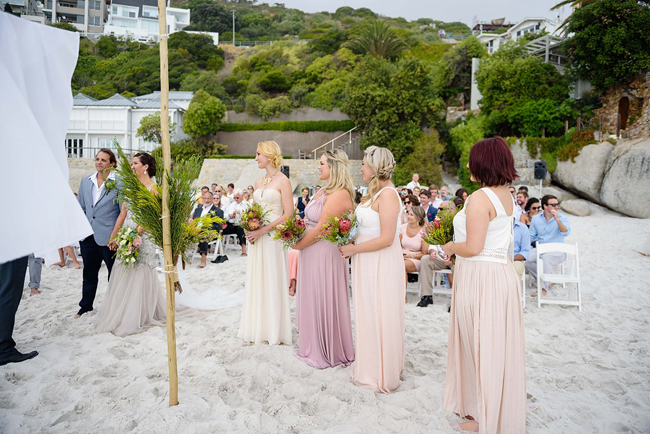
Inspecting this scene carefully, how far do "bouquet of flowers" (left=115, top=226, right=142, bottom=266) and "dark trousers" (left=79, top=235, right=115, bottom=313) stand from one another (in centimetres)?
56

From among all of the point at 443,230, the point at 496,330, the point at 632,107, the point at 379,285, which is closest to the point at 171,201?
the point at 379,285

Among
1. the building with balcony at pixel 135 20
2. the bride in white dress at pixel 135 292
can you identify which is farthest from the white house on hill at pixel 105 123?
the building with balcony at pixel 135 20

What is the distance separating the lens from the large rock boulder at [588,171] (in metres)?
18.9

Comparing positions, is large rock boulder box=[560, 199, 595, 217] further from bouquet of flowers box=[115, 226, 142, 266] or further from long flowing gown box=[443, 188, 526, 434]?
bouquet of flowers box=[115, 226, 142, 266]

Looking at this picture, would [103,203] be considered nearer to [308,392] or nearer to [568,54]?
[308,392]

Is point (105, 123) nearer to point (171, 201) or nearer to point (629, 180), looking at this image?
point (629, 180)

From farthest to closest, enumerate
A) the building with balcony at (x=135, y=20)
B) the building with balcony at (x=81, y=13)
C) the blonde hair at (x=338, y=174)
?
the building with balcony at (x=135, y=20), the building with balcony at (x=81, y=13), the blonde hair at (x=338, y=174)

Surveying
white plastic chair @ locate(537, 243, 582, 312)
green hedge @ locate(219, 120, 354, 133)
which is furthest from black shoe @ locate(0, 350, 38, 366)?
green hedge @ locate(219, 120, 354, 133)

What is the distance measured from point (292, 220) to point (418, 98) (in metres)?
23.1

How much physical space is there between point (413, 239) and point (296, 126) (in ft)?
94.4

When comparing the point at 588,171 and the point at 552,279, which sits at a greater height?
the point at 588,171

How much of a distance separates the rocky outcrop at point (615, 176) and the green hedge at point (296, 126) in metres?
17.8

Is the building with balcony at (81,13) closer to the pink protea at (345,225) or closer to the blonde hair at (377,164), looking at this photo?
the blonde hair at (377,164)

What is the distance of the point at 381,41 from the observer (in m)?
43.0
